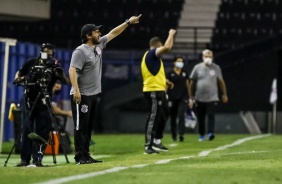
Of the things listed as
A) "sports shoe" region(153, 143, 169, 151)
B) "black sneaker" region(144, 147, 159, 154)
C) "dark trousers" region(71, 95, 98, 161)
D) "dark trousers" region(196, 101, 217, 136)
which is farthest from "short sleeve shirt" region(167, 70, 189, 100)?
"dark trousers" region(71, 95, 98, 161)

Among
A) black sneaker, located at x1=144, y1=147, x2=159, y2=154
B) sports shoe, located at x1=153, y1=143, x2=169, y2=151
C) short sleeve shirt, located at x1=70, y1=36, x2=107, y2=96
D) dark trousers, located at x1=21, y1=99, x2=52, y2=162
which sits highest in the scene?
short sleeve shirt, located at x1=70, y1=36, x2=107, y2=96

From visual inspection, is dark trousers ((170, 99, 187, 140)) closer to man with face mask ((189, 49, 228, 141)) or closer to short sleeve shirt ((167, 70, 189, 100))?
short sleeve shirt ((167, 70, 189, 100))

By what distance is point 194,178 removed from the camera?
1139 cm

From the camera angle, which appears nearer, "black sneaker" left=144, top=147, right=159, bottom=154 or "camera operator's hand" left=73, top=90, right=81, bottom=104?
"camera operator's hand" left=73, top=90, right=81, bottom=104

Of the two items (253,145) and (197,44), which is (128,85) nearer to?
(197,44)

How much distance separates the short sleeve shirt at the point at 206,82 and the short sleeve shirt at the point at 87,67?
9.07 meters

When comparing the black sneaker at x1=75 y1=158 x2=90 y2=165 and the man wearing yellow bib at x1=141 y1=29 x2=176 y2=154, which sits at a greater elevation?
the man wearing yellow bib at x1=141 y1=29 x2=176 y2=154

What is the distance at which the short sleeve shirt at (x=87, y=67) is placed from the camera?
602 inches

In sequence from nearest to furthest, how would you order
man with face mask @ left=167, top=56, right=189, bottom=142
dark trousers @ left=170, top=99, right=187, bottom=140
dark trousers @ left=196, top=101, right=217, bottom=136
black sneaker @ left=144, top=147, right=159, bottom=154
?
black sneaker @ left=144, top=147, right=159, bottom=154 < dark trousers @ left=196, top=101, right=217, bottom=136 < man with face mask @ left=167, top=56, right=189, bottom=142 < dark trousers @ left=170, top=99, right=187, bottom=140

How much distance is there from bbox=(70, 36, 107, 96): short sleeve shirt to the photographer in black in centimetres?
75

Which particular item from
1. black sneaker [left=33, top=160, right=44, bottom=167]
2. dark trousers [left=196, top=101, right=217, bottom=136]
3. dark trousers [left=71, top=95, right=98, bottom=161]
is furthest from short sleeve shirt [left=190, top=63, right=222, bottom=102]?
dark trousers [left=71, top=95, right=98, bottom=161]

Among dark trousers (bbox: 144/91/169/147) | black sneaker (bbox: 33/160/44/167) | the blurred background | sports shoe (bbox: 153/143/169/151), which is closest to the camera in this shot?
black sneaker (bbox: 33/160/44/167)

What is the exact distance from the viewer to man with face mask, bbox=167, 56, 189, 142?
24.6m

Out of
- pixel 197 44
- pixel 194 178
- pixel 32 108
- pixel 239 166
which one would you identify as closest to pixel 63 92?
pixel 197 44
